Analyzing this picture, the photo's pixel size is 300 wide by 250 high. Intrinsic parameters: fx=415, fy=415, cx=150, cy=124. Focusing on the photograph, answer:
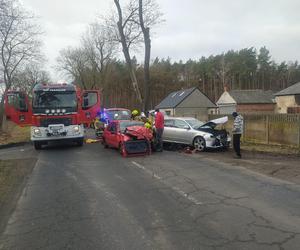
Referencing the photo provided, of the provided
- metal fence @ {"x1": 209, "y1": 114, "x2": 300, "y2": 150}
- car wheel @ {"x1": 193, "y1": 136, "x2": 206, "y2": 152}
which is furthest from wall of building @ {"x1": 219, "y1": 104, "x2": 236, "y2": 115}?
car wheel @ {"x1": 193, "y1": 136, "x2": 206, "y2": 152}

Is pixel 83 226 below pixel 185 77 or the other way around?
below

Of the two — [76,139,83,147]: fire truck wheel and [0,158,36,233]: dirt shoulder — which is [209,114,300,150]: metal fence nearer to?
[76,139,83,147]: fire truck wheel

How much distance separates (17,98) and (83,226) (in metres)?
15.0

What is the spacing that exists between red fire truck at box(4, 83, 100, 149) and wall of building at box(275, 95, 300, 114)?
1565 inches

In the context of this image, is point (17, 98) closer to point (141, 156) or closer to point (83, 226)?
point (141, 156)

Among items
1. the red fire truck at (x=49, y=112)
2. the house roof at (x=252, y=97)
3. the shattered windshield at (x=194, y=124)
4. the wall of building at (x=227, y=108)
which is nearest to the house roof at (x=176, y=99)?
the wall of building at (x=227, y=108)

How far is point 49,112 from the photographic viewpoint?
2027cm

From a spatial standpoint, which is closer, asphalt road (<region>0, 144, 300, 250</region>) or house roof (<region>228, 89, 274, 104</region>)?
asphalt road (<region>0, 144, 300, 250</region>)

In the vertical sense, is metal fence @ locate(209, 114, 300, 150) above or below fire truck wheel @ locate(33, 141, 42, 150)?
above

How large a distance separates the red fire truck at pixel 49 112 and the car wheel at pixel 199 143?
5.97 m

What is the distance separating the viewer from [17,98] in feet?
67.6

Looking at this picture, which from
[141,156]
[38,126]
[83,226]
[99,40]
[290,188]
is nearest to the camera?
[83,226]

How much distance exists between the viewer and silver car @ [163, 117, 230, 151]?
18.8 m

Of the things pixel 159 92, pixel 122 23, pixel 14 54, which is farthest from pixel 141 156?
pixel 159 92
